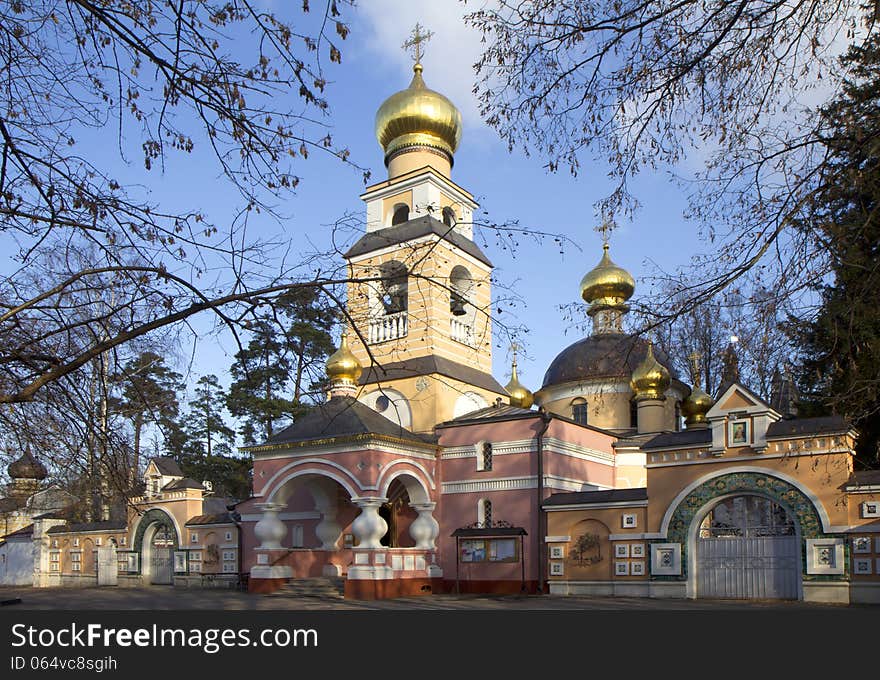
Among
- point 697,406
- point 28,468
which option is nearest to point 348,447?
point 697,406

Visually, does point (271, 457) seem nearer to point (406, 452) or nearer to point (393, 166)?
point (406, 452)

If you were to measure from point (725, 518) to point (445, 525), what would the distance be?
9.21 m

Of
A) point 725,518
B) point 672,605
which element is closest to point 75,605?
point 672,605

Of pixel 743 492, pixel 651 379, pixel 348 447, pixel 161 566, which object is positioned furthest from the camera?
pixel 161 566

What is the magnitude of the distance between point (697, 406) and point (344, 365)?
10.1 m

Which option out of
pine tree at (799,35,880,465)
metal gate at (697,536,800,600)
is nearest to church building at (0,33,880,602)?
metal gate at (697,536,800,600)

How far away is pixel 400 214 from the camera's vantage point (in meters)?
27.8

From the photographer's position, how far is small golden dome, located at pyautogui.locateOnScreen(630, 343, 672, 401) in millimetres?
26141

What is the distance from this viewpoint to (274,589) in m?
22.0

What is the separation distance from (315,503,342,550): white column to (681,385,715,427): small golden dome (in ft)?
34.2

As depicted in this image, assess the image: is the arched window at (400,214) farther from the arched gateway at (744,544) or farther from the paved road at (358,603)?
the arched gateway at (744,544)

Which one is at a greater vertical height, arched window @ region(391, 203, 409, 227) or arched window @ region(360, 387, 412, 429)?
arched window @ region(391, 203, 409, 227)

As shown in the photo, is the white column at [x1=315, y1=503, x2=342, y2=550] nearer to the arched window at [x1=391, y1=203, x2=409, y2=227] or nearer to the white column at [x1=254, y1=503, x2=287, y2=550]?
the white column at [x1=254, y1=503, x2=287, y2=550]

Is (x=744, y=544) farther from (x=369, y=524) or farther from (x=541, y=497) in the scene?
(x=369, y=524)
